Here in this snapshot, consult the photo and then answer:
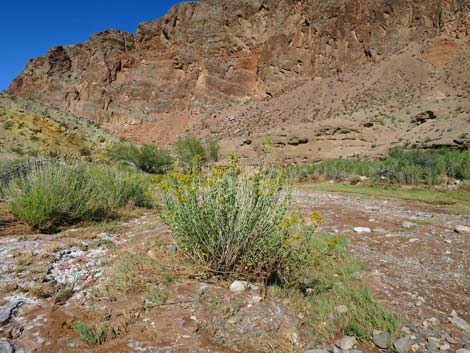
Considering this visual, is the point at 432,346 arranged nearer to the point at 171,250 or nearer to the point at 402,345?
the point at 402,345

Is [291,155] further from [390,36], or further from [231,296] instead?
[390,36]

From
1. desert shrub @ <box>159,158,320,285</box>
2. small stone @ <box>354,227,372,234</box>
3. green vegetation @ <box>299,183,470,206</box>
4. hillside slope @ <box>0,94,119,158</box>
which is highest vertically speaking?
hillside slope @ <box>0,94,119,158</box>

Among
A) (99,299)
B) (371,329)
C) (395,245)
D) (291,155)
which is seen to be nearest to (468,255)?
(395,245)

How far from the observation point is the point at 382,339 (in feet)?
6.37

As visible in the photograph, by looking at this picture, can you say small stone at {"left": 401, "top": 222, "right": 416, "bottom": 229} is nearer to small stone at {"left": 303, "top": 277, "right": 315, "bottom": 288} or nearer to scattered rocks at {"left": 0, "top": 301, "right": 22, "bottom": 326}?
small stone at {"left": 303, "top": 277, "right": 315, "bottom": 288}

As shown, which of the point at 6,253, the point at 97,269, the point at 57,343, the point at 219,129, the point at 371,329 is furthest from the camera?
the point at 219,129

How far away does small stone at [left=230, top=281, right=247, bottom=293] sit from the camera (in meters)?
2.49

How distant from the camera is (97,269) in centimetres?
285

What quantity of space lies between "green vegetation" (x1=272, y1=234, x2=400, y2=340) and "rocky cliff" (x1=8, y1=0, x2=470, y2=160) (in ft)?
136

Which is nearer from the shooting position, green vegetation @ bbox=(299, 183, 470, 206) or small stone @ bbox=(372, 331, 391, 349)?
small stone @ bbox=(372, 331, 391, 349)

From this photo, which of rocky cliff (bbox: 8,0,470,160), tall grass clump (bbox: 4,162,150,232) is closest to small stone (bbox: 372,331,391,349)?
tall grass clump (bbox: 4,162,150,232)

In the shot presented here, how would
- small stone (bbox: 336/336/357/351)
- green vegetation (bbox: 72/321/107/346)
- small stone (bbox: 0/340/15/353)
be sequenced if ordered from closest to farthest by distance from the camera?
small stone (bbox: 0/340/15/353), green vegetation (bbox: 72/321/107/346), small stone (bbox: 336/336/357/351)

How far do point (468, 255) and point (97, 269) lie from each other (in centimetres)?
409

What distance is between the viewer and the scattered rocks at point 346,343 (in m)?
1.91
